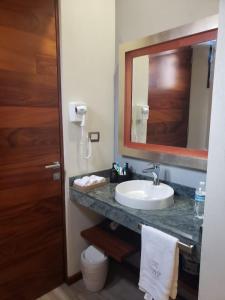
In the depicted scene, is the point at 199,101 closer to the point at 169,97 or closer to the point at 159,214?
the point at 169,97

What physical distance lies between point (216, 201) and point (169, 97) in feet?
3.47

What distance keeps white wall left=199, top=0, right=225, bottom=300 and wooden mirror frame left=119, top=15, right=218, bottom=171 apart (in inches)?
26.8

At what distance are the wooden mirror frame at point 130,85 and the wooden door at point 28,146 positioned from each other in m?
0.56

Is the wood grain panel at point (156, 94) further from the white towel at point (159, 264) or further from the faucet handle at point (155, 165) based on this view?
the white towel at point (159, 264)

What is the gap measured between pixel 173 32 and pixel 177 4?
0.66 feet

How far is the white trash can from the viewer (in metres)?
1.84

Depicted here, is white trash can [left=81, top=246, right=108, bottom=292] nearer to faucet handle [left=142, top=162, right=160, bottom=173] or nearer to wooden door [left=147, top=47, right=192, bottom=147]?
faucet handle [left=142, top=162, right=160, bottom=173]

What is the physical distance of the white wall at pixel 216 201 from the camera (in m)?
0.80

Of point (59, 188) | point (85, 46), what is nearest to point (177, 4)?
point (85, 46)

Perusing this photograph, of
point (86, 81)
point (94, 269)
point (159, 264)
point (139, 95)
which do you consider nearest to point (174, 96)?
point (139, 95)

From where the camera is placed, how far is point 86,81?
1.85 meters

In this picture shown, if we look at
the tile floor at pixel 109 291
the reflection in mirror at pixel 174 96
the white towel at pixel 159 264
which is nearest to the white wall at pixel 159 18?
the reflection in mirror at pixel 174 96

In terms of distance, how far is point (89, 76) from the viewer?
1864 mm

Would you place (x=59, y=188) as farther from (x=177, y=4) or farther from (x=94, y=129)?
(x=177, y=4)
